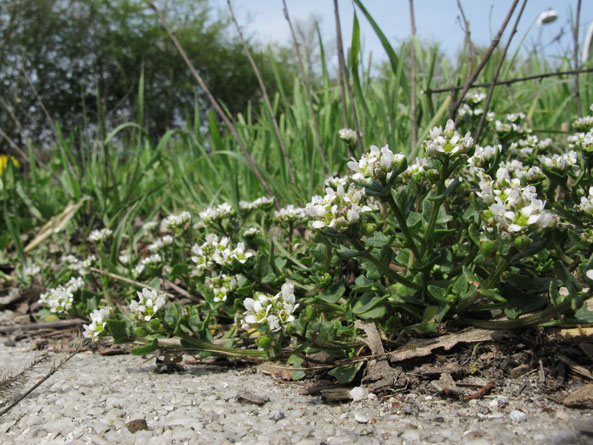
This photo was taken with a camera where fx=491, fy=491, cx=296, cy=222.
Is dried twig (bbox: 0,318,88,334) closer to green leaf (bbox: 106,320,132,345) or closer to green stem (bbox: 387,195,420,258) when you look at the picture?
green leaf (bbox: 106,320,132,345)

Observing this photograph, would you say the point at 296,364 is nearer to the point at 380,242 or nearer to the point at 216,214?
the point at 380,242

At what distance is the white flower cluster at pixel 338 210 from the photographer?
116 cm

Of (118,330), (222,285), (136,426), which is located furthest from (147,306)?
(136,426)

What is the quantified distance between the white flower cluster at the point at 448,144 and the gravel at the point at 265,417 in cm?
63

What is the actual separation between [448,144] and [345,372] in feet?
2.33

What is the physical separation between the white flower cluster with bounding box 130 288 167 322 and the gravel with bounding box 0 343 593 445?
0.21 metres

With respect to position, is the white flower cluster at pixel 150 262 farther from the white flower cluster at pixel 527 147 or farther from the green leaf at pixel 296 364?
the white flower cluster at pixel 527 147

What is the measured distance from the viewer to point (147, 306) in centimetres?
160

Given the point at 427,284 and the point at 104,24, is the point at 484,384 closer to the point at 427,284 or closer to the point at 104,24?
the point at 427,284

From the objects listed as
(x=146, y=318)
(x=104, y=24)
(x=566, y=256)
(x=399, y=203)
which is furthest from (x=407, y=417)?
(x=104, y=24)

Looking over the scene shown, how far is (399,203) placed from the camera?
1.35 m

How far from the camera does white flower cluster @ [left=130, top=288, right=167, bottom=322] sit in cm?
157

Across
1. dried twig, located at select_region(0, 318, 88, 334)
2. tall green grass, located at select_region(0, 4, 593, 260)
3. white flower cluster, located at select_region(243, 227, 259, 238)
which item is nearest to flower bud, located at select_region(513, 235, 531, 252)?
white flower cluster, located at select_region(243, 227, 259, 238)

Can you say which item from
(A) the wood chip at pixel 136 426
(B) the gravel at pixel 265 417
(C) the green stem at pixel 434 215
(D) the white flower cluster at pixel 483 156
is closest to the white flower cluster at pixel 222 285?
(B) the gravel at pixel 265 417
